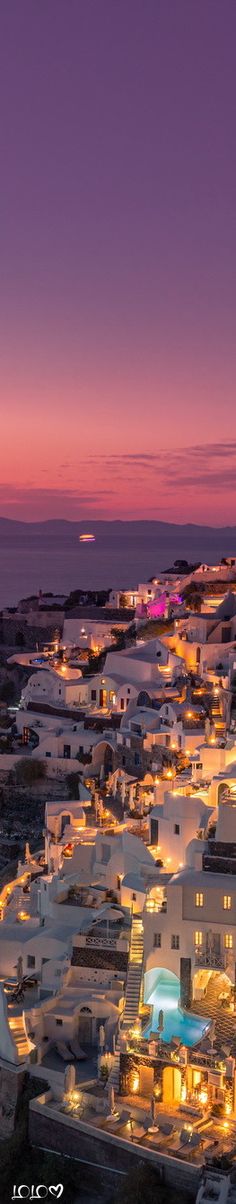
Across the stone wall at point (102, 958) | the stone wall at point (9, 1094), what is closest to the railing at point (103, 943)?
the stone wall at point (102, 958)

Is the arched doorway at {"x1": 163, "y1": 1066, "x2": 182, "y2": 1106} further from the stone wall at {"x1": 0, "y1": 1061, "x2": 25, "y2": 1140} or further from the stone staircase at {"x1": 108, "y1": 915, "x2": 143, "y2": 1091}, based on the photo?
the stone wall at {"x1": 0, "y1": 1061, "x2": 25, "y2": 1140}

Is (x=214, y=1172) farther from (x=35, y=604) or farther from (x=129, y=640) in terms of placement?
(x=35, y=604)

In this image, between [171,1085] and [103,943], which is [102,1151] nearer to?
[171,1085]

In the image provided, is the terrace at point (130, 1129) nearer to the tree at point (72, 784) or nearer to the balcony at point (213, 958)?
the balcony at point (213, 958)

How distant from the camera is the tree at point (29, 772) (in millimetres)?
23188

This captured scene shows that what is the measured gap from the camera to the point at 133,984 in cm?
1199

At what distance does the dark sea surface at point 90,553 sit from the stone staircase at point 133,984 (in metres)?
48.7

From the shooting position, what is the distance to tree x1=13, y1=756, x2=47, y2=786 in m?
23.2

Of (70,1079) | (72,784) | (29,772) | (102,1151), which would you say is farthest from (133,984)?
(29,772)

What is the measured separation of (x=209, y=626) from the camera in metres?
25.5

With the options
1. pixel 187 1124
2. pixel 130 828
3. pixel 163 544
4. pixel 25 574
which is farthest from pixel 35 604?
pixel 163 544

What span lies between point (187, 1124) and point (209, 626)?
15.9 m

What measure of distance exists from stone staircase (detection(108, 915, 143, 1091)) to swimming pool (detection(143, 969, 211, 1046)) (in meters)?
0.10

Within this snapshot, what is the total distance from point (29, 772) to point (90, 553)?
350 ft
